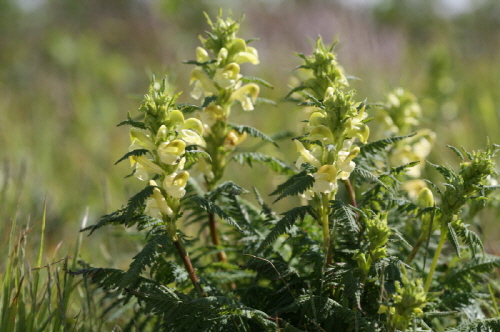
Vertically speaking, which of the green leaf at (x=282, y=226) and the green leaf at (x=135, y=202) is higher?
the green leaf at (x=135, y=202)

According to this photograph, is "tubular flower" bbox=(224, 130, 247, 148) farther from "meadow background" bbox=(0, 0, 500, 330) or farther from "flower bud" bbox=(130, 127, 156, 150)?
"flower bud" bbox=(130, 127, 156, 150)

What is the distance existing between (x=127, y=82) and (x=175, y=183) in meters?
5.94

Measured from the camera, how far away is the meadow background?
304cm

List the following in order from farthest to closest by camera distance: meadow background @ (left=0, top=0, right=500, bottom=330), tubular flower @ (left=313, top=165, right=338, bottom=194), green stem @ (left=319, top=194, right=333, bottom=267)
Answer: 1. meadow background @ (left=0, top=0, right=500, bottom=330)
2. green stem @ (left=319, top=194, right=333, bottom=267)
3. tubular flower @ (left=313, top=165, right=338, bottom=194)

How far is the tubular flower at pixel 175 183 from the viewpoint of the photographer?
1.42 meters

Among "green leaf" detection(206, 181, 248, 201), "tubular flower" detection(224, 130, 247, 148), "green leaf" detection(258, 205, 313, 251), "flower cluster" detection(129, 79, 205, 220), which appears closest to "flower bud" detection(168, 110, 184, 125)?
"flower cluster" detection(129, 79, 205, 220)

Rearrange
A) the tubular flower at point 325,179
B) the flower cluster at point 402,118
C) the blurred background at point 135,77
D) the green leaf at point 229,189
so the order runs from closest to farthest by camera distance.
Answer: the tubular flower at point 325,179, the green leaf at point 229,189, the flower cluster at point 402,118, the blurred background at point 135,77

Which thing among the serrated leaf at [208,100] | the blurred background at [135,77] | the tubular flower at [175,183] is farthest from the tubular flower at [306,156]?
the blurred background at [135,77]

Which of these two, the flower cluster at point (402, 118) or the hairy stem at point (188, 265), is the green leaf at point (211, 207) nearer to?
the hairy stem at point (188, 265)

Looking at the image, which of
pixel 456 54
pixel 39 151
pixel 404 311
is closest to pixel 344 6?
pixel 456 54

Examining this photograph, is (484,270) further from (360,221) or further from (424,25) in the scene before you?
(424,25)

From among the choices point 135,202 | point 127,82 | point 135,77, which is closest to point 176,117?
point 135,202

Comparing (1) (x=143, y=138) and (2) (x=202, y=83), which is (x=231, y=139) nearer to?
(2) (x=202, y=83)

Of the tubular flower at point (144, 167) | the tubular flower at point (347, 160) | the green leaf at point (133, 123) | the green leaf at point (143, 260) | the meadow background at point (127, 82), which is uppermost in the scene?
the meadow background at point (127, 82)
